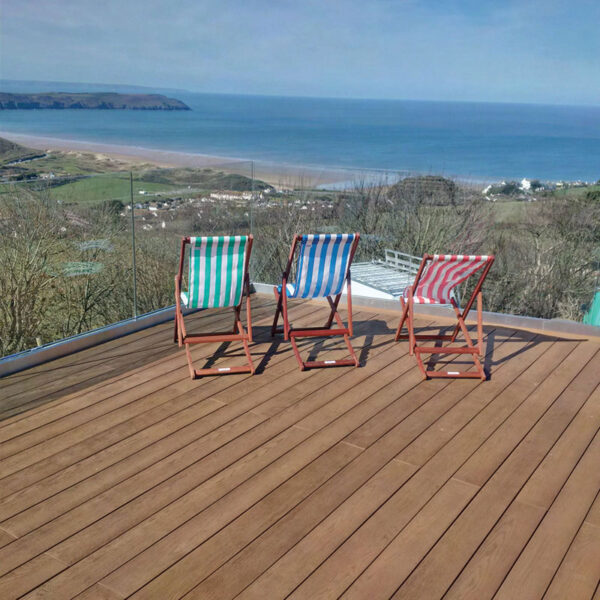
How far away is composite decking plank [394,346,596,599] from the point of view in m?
2.04

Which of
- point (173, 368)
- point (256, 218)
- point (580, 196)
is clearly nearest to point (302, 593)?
point (173, 368)

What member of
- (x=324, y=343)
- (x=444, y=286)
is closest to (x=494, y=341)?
(x=444, y=286)

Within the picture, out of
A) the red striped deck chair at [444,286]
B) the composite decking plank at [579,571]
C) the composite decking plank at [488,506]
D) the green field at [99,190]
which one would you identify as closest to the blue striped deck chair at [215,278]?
the green field at [99,190]

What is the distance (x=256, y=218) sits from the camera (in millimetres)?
5578

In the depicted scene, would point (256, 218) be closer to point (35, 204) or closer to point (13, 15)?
point (35, 204)

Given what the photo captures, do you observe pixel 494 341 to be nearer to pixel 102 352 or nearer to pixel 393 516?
pixel 393 516

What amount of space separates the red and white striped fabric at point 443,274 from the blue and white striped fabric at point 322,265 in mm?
491

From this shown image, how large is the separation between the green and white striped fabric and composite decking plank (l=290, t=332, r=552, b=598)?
4.99ft

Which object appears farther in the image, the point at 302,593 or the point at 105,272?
the point at 105,272

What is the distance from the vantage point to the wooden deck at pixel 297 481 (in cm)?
205

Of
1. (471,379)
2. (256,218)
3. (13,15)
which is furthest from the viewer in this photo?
(13,15)

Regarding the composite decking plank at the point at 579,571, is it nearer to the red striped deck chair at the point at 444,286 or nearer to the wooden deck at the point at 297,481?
the wooden deck at the point at 297,481

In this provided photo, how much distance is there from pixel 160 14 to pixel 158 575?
96.2 meters

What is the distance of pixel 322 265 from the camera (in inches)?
155
